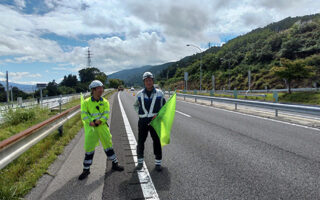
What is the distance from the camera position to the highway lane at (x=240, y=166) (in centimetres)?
319

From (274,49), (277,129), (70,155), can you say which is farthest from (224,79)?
(70,155)

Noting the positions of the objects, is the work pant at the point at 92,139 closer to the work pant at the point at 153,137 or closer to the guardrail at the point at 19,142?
the work pant at the point at 153,137

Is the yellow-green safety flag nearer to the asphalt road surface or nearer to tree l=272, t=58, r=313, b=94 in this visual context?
the asphalt road surface

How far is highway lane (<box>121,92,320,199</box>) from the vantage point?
10.5ft

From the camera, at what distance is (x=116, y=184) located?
351 cm

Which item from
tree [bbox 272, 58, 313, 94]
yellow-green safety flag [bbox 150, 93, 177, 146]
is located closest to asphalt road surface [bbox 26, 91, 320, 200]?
yellow-green safety flag [bbox 150, 93, 177, 146]

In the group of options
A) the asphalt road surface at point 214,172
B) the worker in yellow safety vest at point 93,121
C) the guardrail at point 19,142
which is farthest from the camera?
the worker in yellow safety vest at point 93,121

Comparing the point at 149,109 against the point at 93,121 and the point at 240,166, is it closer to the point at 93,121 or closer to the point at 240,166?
the point at 93,121

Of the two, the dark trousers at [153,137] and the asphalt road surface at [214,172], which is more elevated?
the dark trousers at [153,137]

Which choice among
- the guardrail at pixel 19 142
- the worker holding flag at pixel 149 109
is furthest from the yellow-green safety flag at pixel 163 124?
the guardrail at pixel 19 142

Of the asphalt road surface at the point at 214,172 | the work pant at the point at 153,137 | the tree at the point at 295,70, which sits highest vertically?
the tree at the point at 295,70

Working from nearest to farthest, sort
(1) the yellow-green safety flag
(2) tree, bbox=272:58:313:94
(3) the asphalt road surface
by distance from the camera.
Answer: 1. (3) the asphalt road surface
2. (1) the yellow-green safety flag
3. (2) tree, bbox=272:58:313:94

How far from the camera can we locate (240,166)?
165 inches

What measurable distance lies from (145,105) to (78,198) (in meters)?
1.96
